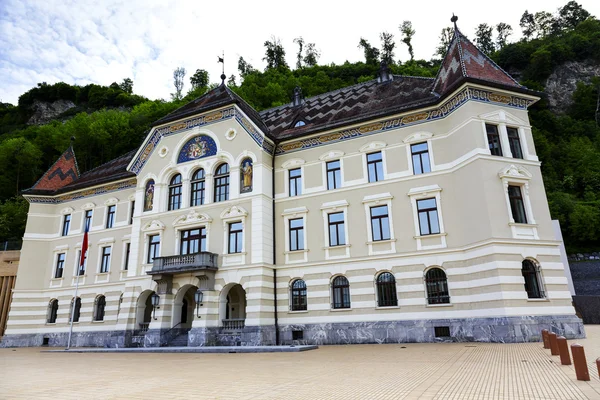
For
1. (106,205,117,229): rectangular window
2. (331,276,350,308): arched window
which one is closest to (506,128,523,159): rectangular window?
(331,276,350,308): arched window

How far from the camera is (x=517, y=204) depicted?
782 inches

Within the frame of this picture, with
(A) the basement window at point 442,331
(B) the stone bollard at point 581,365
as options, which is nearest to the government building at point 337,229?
(A) the basement window at point 442,331

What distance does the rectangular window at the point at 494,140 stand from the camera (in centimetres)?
2056

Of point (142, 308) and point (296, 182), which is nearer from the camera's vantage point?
point (296, 182)

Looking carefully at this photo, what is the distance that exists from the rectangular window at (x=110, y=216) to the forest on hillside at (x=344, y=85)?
2145cm

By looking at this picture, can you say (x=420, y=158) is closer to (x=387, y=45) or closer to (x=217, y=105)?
(x=217, y=105)

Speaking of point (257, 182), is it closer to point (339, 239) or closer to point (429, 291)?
point (339, 239)

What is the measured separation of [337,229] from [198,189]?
9.98 m

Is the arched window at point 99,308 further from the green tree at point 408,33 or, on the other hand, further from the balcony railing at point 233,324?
the green tree at point 408,33

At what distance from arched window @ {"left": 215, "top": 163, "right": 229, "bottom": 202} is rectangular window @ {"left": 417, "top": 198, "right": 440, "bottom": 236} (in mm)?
12037

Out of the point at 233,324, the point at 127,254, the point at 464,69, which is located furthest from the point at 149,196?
the point at 464,69

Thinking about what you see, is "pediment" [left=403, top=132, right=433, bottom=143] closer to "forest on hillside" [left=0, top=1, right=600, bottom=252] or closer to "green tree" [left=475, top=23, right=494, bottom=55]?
"forest on hillside" [left=0, top=1, right=600, bottom=252]

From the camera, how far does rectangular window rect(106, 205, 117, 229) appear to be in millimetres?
31375

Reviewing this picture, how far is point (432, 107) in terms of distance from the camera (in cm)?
2228
